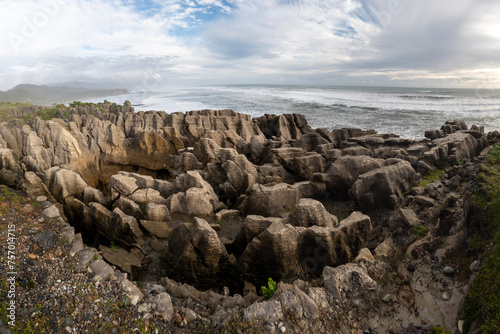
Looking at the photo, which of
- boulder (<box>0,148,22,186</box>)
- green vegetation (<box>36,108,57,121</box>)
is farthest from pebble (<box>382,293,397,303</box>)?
green vegetation (<box>36,108,57,121</box>)

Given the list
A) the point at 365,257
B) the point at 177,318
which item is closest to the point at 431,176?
the point at 365,257

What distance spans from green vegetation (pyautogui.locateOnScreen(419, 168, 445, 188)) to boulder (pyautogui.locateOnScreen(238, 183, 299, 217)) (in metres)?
8.35

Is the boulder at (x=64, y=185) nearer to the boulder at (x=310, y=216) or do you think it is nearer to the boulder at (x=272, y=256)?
the boulder at (x=272, y=256)

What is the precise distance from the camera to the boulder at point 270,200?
46.4ft

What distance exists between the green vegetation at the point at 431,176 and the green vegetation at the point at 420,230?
6164 mm

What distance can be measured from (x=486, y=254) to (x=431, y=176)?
1122cm

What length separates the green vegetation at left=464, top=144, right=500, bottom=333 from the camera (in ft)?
19.5

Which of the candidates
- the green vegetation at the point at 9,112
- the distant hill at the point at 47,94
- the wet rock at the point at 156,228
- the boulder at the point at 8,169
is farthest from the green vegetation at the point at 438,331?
the distant hill at the point at 47,94

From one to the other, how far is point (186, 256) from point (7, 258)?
530 cm

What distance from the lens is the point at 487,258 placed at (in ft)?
24.8

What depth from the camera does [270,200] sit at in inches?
555

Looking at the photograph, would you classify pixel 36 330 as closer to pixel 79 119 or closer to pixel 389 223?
pixel 389 223

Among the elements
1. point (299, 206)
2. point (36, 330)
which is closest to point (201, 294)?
point (36, 330)

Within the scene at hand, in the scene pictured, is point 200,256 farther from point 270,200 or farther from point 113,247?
point 270,200
